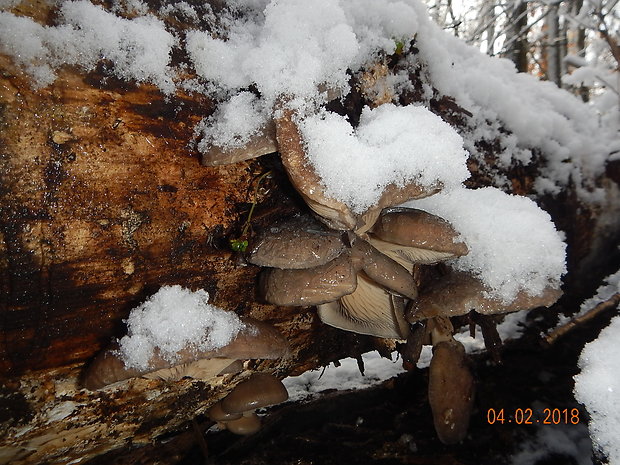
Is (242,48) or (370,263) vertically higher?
(242,48)

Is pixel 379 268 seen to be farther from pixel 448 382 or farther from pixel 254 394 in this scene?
pixel 254 394

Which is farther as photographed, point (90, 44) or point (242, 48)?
point (242, 48)

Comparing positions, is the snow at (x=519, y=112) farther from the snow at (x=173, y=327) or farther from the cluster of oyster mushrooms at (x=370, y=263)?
the snow at (x=173, y=327)

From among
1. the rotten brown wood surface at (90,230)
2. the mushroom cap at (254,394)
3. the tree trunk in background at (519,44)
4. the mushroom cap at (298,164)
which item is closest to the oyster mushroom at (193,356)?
the rotten brown wood surface at (90,230)

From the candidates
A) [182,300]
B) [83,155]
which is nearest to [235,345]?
[182,300]

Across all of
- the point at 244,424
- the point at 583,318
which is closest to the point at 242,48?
the point at 244,424

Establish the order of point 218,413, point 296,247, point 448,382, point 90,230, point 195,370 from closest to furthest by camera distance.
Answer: point 90,230 < point 296,247 < point 195,370 < point 448,382 < point 218,413
